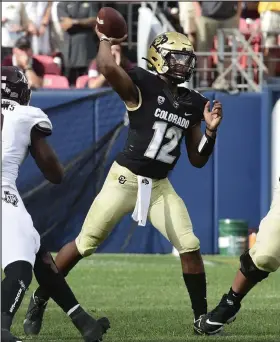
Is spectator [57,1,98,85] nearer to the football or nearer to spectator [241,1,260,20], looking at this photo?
spectator [241,1,260,20]

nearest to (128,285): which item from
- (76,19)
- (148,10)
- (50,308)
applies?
(50,308)

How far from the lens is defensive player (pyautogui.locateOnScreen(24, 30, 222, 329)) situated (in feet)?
22.7

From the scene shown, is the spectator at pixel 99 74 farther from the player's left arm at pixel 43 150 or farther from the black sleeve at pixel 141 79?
the player's left arm at pixel 43 150

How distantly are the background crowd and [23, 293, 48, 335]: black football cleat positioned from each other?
6.87 meters

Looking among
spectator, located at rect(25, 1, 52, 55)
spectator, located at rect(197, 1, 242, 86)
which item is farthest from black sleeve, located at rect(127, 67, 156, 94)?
spectator, located at rect(25, 1, 52, 55)

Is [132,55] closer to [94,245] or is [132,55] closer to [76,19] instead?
[76,19]

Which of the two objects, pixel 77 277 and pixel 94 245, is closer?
pixel 94 245

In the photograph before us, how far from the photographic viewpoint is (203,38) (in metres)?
14.1

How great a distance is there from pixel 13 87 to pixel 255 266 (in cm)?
170

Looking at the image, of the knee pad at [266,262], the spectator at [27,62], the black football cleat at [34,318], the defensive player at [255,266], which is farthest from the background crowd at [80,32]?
the knee pad at [266,262]

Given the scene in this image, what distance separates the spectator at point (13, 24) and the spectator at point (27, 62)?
55 cm

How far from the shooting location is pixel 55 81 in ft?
46.6

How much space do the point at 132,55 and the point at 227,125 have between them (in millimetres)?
1848

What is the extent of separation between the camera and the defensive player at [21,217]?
5.66 metres
